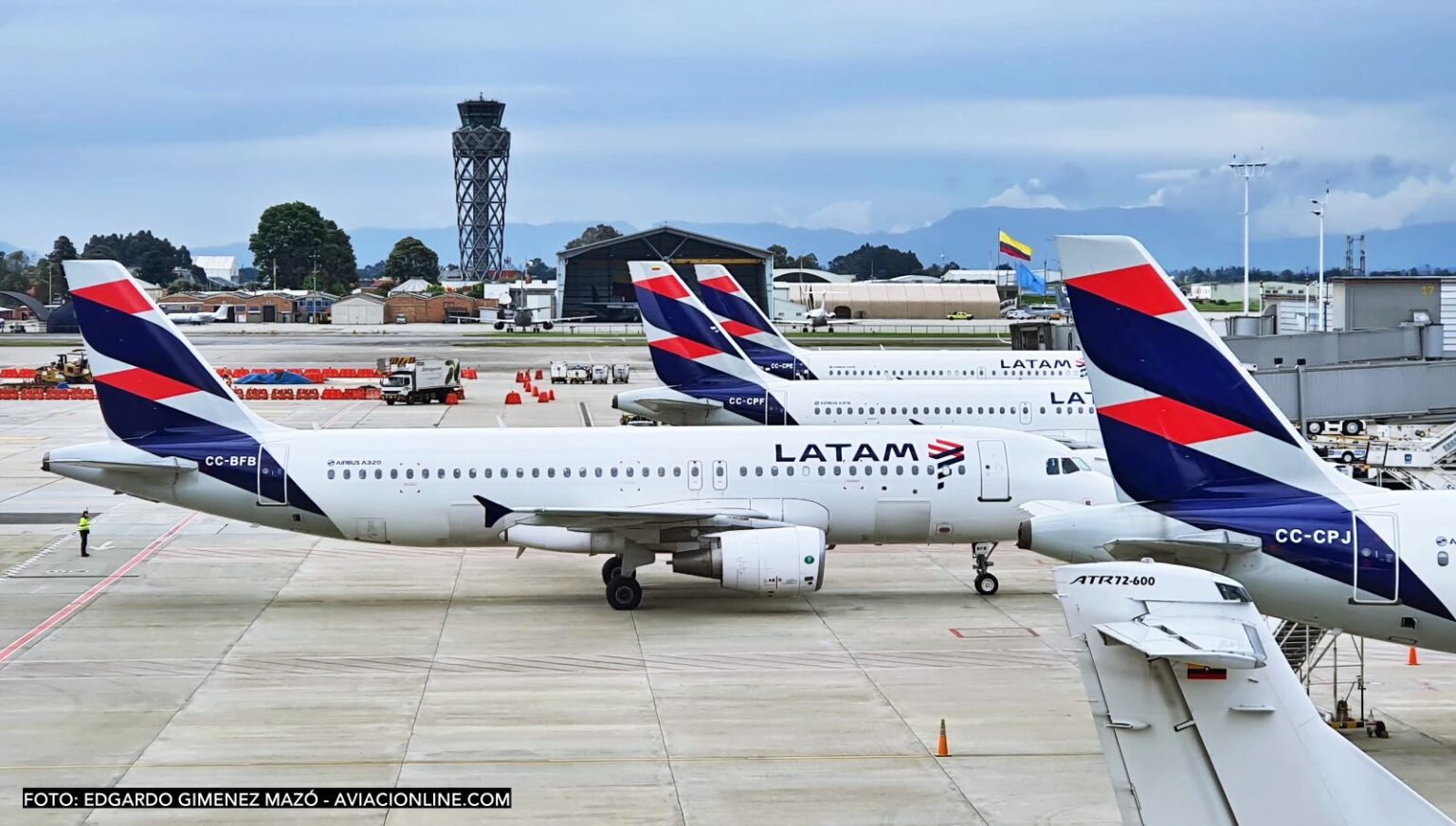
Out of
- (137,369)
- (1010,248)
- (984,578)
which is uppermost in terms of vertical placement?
(1010,248)

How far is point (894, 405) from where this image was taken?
162 feet

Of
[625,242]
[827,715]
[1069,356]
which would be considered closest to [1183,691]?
[827,715]

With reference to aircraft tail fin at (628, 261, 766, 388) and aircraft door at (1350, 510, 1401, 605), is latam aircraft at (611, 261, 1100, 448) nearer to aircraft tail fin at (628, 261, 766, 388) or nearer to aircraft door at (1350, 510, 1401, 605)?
aircraft tail fin at (628, 261, 766, 388)

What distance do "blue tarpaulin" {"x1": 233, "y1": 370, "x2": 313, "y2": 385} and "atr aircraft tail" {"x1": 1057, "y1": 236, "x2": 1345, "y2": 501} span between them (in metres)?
79.1

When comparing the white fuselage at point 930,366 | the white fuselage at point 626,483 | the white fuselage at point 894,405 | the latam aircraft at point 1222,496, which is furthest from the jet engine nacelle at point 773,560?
the white fuselage at point 930,366

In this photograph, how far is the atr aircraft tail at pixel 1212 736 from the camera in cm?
1122

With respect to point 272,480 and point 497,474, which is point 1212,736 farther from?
point 272,480

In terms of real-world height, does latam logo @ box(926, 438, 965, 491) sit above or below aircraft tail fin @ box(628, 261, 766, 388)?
below

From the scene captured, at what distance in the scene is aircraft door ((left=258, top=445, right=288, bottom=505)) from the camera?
3027cm

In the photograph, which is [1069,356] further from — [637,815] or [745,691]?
[637,815]

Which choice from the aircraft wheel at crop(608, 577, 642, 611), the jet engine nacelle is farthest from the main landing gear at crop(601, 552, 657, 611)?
the jet engine nacelle

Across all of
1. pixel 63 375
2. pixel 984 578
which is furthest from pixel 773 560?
pixel 63 375

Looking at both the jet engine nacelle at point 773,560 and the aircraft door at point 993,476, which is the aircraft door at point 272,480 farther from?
the aircraft door at point 993,476

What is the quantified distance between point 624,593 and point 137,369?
37.0ft
